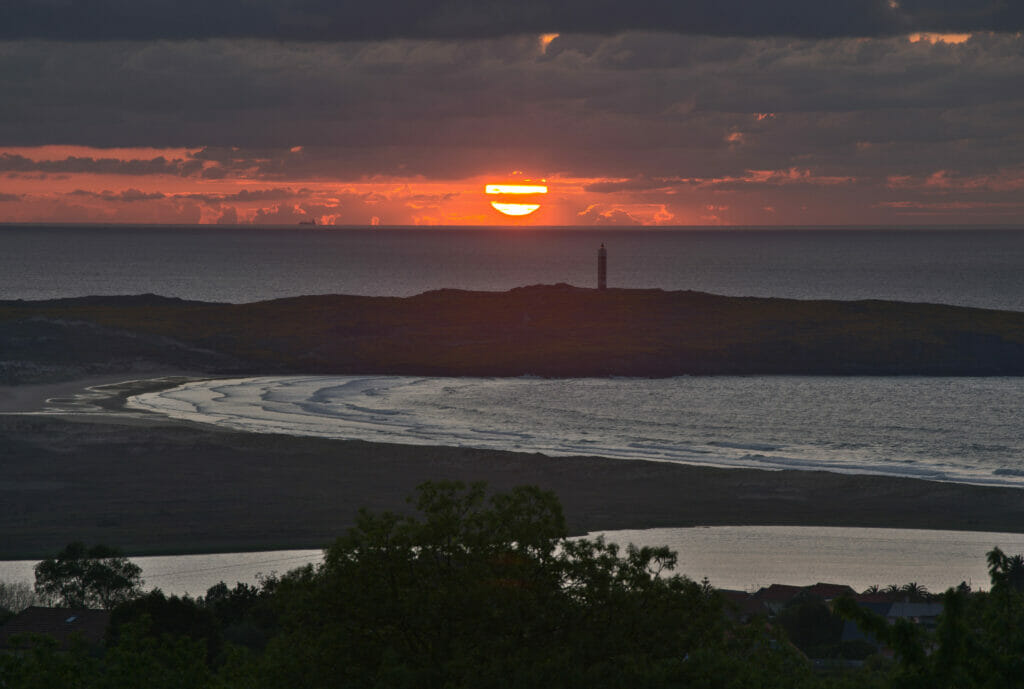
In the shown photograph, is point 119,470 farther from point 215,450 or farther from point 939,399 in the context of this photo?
point 939,399

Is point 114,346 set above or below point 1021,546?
above

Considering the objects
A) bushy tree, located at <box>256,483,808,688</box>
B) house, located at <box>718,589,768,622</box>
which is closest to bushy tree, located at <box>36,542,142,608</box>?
house, located at <box>718,589,768,622</box>

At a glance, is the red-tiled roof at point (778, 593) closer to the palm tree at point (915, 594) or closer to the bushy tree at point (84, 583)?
the palm tree at point (915, 594)

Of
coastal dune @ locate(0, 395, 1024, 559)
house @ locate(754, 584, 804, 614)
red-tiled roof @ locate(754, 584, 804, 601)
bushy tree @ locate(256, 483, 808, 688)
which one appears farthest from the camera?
coastal dune @ locate(0, 395, 1024, 559)

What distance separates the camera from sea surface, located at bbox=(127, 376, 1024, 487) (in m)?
52.2

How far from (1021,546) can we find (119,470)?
33356 millimetres

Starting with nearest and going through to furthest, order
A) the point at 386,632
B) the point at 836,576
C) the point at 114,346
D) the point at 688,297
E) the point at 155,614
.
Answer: the point at 386,632 < the point at 155,614 < the point at 836,576 < the point at 114,346 < the point at 688,297

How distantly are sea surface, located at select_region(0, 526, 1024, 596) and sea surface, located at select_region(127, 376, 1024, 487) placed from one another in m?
9.45

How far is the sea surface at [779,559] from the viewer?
33.6m

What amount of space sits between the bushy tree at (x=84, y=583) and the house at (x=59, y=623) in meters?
2.30

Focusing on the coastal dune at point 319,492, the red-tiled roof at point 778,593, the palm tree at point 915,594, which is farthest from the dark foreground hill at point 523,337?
the palm tree at point 915,594

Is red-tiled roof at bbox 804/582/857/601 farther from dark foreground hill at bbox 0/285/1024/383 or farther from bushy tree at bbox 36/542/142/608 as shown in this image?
dark foreground hill at bbox 0/285/1024/383

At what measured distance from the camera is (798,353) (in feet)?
302

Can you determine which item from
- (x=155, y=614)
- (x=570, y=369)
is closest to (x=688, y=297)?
(x=570, y=369)
